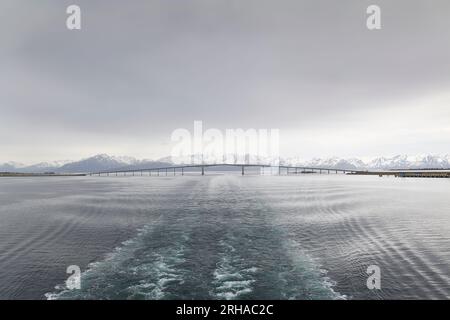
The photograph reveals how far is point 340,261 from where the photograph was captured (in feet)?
63.6

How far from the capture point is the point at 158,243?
2431cm

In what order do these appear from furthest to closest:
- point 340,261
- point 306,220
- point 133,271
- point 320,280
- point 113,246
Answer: point 306,220 → point 113,246 → point 340,261 → point 133,271 → point 320,280

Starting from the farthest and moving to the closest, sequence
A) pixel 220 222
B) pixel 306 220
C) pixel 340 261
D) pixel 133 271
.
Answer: pixel 306 220 < pixel 220 222 < pixel 340 261 < pixel 133 271

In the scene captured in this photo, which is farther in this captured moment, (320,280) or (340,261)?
(340,261)

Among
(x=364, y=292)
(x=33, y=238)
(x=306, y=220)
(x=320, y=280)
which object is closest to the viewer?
(x=364, y=292)

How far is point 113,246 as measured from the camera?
23.3 meters

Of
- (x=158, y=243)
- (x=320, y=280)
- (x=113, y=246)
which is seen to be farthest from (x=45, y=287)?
(x=320, y=280)
